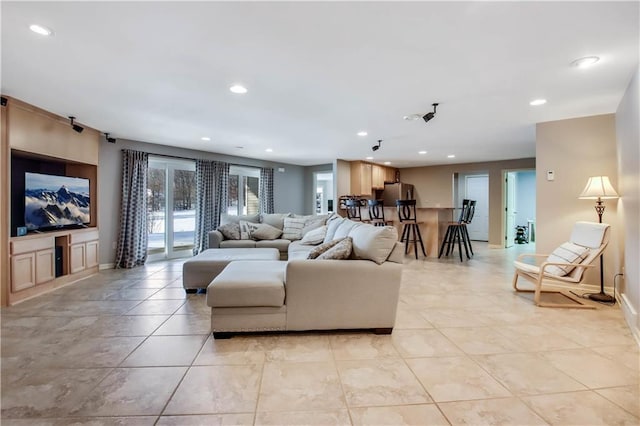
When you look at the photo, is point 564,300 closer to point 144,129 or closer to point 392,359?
point 392,359

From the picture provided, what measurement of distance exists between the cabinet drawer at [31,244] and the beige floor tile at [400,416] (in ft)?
13.5

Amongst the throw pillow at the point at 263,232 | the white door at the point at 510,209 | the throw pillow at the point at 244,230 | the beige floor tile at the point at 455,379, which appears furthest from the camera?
the white door at the point at 510,209

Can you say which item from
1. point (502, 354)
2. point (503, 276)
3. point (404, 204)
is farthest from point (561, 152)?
point (502, 354)

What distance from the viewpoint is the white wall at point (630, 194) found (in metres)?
2.71

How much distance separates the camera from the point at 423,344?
2.50 metres

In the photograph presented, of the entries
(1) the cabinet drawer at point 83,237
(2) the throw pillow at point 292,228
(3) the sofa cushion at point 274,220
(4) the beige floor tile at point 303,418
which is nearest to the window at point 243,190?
(3) the sofa cushion at point 274,220

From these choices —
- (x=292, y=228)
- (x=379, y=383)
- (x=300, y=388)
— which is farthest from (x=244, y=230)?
(x=379, y=383)

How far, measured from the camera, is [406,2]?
1.79m

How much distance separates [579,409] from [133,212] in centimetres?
621

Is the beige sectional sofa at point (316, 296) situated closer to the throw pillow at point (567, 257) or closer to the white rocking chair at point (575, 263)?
the white rocking chair at point (575, 263)

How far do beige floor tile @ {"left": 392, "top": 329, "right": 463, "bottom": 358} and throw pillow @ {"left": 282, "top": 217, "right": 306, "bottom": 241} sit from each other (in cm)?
341

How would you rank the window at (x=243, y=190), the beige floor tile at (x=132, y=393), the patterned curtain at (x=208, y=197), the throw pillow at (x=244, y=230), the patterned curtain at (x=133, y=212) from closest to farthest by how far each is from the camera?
the beige floor tile at (x=132, y=393) < the patterned curtain at (x=133, y=212) < the throw pillow at (x=244, y=230) < the patterned curtain at (x=208, y=197) < the window at (x=243, y=190)

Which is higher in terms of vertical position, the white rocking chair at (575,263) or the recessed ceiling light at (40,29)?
the recessed ceiling light at (40,29)

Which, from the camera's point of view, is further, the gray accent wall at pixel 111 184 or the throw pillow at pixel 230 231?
the throw pillow at pixel 230 231
